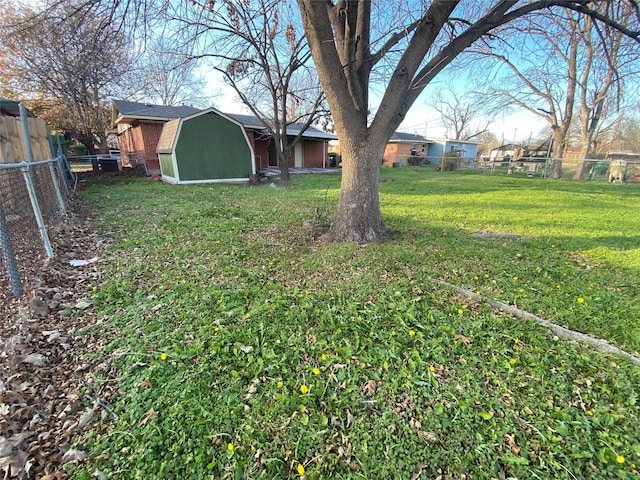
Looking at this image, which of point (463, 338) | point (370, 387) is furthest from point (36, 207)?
point (463, 338)

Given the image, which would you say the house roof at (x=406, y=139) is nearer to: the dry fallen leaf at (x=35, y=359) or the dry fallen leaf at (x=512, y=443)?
the dry fallen leaf at (x=512, y=443)

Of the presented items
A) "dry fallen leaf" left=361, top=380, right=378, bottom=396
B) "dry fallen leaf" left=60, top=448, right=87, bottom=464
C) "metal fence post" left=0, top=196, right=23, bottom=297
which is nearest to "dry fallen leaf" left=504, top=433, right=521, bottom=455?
"dry fallen leaf" left=361, top=380, right=378, bottom=396

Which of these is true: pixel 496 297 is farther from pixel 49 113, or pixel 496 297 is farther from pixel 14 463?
pixel 49 113

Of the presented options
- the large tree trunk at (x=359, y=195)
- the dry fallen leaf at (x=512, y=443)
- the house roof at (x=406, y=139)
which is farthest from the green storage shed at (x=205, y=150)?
the house roof at (x=406, y=139)

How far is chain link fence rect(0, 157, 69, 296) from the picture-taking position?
2.86 metres

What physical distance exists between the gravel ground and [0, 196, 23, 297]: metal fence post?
10 centimetres

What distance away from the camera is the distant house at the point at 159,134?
14875mm

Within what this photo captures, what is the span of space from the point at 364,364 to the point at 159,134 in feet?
55.8

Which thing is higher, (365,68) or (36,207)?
(365,68)

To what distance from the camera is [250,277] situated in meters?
3.43

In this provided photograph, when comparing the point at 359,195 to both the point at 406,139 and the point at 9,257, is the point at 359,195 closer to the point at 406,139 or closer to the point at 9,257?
the point at 9,257

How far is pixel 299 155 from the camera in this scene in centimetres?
2098

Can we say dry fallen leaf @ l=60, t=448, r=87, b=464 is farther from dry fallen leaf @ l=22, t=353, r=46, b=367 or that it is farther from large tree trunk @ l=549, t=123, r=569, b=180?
large tree trunk @ l=549, t=123, r=569, b=180

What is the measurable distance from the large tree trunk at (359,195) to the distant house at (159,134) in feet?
31.5
